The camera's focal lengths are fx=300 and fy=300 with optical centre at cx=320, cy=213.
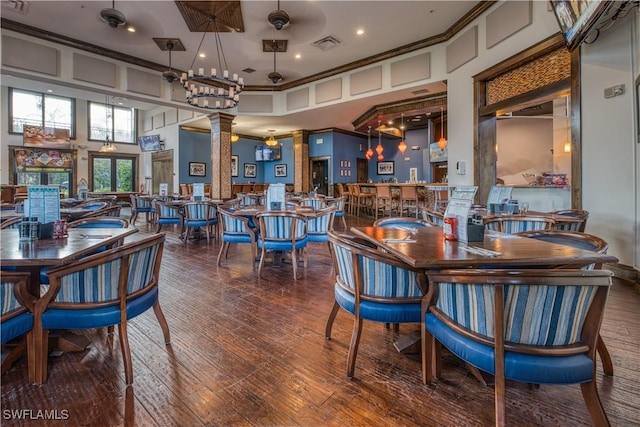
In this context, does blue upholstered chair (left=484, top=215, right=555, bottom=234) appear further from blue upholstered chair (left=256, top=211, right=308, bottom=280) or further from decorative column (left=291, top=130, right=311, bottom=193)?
decorative column (left=291, top=130, right=311, bottom=193)

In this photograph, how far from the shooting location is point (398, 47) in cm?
685

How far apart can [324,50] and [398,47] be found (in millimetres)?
1689

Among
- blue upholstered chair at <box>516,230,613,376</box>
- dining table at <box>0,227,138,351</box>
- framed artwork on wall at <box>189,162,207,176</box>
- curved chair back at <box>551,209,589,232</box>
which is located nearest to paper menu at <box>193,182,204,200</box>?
dining table at <box>0,227,138,351</box>

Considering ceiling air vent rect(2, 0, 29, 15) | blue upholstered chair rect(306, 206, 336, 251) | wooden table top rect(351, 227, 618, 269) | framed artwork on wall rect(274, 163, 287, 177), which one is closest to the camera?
wooden table top rect(351, 227, 618, 269)

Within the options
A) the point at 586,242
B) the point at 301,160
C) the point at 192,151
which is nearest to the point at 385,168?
the point at 301,160

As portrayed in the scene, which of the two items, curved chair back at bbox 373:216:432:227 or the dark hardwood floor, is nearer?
the dark hardwood floor

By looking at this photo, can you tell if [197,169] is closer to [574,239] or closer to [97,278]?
[97,278]

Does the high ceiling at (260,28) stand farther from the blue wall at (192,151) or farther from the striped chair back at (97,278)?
the striped chair back at (97,278)

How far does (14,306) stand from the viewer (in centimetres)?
152

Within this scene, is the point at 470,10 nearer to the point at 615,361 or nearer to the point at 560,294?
the point at 615,361

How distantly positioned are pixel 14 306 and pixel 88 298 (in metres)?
0.32

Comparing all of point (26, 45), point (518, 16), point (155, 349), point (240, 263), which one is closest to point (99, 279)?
point (155, 349)

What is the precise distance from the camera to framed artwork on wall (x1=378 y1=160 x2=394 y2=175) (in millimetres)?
14039

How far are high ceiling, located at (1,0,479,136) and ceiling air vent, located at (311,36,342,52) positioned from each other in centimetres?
6
